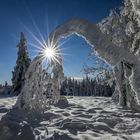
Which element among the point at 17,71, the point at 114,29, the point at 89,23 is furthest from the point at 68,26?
the point at 17,71

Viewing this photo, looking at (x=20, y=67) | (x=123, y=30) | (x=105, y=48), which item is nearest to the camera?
(x=105, y=48)

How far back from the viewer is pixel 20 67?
144 feet

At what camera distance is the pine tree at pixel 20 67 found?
43000 mm

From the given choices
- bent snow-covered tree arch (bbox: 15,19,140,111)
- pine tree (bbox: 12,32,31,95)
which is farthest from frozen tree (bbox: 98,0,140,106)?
pine tree (bbox: 12,32,31,95)

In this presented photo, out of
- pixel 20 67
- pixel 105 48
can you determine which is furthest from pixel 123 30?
pixel 20 67

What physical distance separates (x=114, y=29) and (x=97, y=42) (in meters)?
13.3

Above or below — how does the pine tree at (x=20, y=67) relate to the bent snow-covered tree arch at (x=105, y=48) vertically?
above

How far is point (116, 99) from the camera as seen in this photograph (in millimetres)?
17812

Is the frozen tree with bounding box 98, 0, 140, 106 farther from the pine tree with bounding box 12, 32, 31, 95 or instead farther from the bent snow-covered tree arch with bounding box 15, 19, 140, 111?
the pine tree with bounding box 12, 32, 31, 95

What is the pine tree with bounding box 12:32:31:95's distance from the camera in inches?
1693

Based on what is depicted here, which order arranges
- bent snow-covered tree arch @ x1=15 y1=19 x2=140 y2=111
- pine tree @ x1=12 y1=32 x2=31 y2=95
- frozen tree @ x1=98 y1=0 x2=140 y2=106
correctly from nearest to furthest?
bent snow-covered tree arch @ x1=15 y1=19 x2=140 y2=111 < frozen tree @ x1=98 y1=0 x2=140 y2=106 < pine tree @ x1=12 y1=32 x2=31 y2=95

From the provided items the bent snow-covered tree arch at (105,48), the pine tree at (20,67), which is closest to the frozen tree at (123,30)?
the bent snow-covered tree arch at (105,48)

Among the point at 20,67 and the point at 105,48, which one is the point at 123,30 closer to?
the point at 105,48

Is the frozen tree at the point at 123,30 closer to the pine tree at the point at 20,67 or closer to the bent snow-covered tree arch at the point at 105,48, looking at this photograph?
the bent snow-covered tree arch at the point at 105,48
